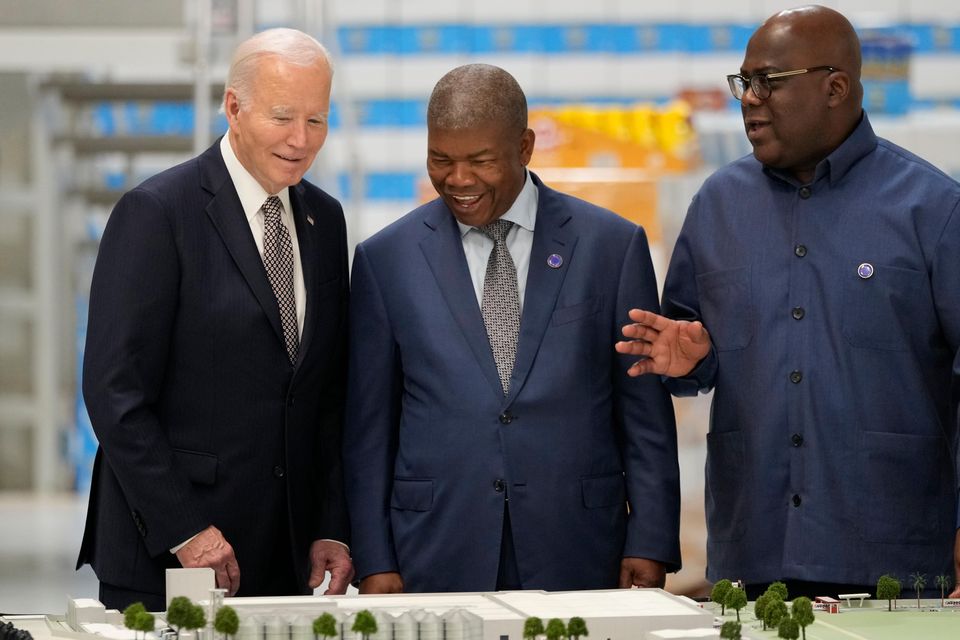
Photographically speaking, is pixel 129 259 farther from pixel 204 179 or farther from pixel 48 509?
pixel 48 509

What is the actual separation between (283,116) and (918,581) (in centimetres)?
152

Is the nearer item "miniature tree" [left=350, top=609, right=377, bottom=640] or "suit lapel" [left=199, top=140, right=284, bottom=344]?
"miniature tree" [left=350, top=609, right=377, bottom=640]

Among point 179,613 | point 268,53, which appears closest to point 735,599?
point 179,613

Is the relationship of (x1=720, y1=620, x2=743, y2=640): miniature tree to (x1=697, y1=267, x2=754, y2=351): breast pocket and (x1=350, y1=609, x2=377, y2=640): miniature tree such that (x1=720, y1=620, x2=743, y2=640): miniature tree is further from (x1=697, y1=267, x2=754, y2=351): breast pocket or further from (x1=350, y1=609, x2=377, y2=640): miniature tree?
(x1=697, y1=267, x2=754, y2=351): breast pocket

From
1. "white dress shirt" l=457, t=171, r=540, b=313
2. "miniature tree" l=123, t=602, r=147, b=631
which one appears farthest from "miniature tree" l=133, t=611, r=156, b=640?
"white dress shirt" l=457, t=171, r=540, b=313

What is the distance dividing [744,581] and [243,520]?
3.44ft

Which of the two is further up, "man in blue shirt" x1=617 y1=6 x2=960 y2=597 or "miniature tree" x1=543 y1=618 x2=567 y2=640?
"man in blue shirt" x1=617 y1=6 x2=960 y2=597

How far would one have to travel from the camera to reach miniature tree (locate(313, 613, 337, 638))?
2.13m

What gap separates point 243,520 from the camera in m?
2.92

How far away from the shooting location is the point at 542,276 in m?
3.05

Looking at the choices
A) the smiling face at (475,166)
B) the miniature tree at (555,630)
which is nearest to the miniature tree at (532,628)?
the miniature tree at (555,630)

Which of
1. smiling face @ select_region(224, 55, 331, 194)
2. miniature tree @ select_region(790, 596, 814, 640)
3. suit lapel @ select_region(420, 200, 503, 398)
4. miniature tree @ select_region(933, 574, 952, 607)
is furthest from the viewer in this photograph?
suit lapel @ select_region(420, 200, 503, 398)

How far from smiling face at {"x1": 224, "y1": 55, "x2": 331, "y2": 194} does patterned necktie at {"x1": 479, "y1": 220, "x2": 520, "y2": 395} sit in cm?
43

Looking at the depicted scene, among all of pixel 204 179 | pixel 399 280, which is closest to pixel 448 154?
pixel 399 280
